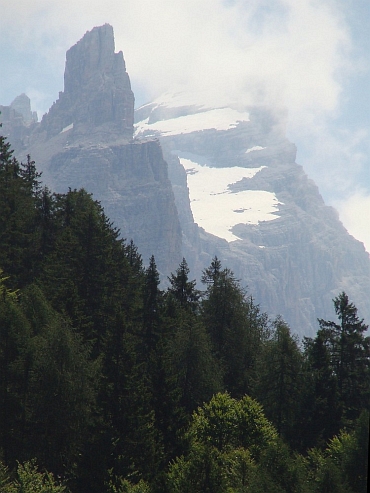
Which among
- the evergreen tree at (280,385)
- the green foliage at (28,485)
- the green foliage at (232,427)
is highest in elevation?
the evergreen tree at (280,385)

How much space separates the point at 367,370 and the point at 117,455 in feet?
83.5

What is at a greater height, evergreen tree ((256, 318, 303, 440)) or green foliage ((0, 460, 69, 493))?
evergreen tree ((256, 318, 303, 440))

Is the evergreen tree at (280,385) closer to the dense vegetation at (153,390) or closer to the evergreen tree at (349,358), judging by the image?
the dense vegetation at (153,390)

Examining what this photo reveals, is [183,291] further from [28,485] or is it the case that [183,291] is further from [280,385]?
[28,485]

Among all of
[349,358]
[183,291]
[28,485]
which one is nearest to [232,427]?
[349,358]

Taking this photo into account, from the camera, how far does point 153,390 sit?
53250mm

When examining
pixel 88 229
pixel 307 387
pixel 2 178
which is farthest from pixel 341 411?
pixel 2 178

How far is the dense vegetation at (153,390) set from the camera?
46469mm

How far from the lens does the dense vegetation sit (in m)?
46.5

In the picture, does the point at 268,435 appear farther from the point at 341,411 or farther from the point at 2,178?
the point at 2,178

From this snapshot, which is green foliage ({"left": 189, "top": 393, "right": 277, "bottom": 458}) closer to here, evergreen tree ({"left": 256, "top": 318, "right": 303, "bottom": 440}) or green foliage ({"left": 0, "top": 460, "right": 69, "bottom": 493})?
evergreen tree ({"left": 256, "top": 318, "right": 303, "bottom": 440})

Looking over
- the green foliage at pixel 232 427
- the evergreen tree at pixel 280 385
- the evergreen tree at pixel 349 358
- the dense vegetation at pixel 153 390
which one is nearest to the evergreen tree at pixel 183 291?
the dense vegetation at pixel 153 390

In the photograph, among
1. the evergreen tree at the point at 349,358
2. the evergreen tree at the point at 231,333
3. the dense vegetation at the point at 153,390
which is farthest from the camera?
the evergreen tree at the point at 231,333

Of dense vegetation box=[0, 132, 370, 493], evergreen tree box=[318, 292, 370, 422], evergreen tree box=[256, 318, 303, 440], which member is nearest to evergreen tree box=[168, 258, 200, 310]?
dense vegetation box=[0, 132, 370, 493]
